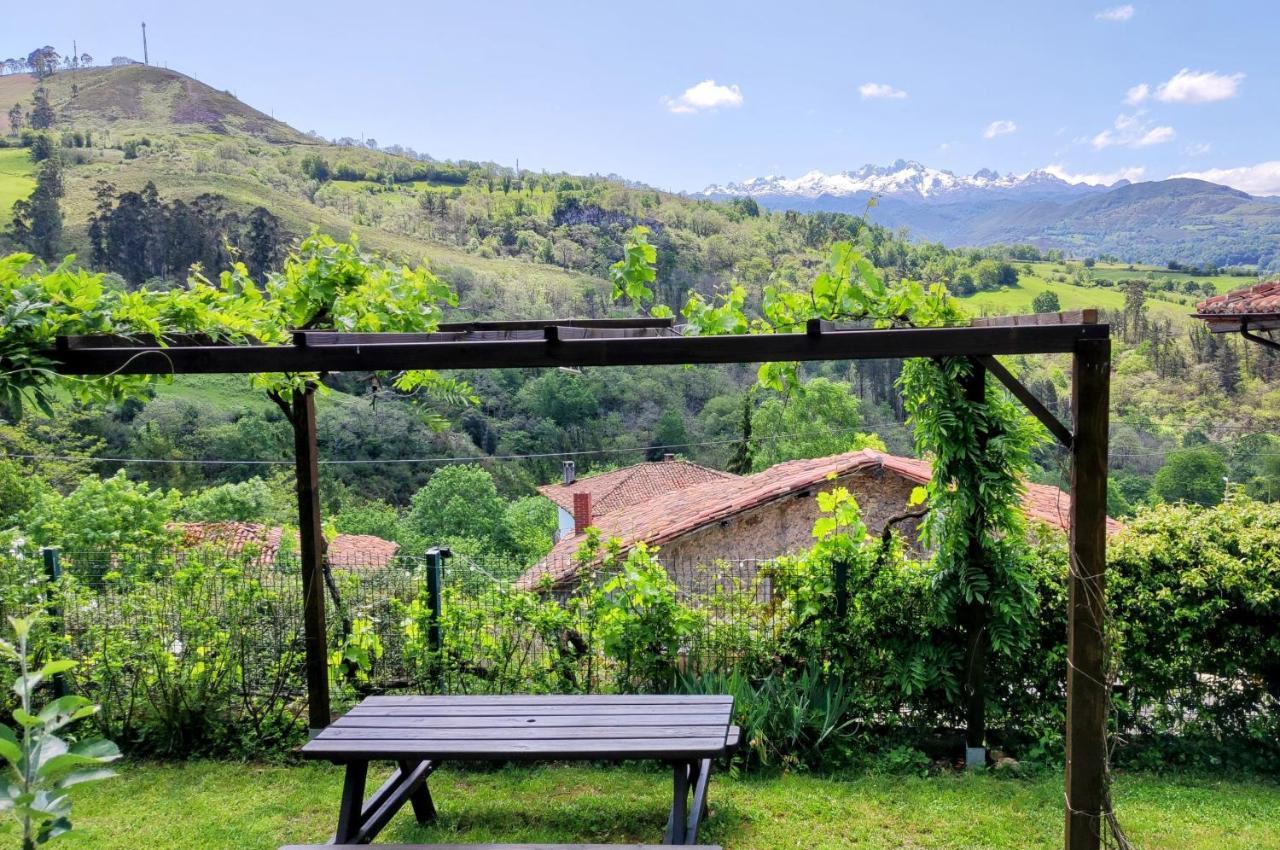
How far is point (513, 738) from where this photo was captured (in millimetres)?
3488

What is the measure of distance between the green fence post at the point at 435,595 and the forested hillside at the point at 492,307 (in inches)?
29.1

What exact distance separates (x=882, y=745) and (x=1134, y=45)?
697 feet

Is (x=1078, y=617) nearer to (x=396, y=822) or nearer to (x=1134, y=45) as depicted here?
(x=396, y=822)

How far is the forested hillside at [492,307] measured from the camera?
36281 millimetres

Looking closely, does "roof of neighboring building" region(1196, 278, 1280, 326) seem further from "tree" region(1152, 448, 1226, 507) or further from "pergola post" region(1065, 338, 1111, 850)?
"tree" region(1152, 448, 1226, 507)

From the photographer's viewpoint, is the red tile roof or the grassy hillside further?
the grassy hillside

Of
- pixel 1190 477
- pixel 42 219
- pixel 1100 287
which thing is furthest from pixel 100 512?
pixel 1100 287

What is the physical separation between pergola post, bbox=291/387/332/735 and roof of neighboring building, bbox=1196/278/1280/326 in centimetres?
731

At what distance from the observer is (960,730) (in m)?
4.96

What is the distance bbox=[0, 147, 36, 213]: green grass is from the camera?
54.6 m

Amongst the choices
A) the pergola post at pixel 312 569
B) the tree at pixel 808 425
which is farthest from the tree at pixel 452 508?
the pergola post at pixel 312 569

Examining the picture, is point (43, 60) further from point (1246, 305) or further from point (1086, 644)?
point (1086, 644)

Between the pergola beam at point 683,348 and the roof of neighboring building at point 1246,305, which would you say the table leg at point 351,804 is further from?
the roof of neighboring building at point 1246,305

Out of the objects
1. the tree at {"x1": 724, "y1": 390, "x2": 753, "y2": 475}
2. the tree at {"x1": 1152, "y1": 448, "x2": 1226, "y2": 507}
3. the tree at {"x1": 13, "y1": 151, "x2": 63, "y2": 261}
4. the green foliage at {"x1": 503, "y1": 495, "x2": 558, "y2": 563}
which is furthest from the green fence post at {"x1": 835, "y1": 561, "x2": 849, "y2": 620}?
the tree at {"x1": 13, "y1": 151, "x2": 63, "y2": 261}
